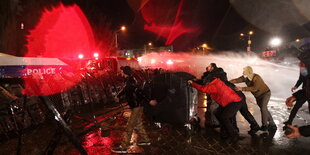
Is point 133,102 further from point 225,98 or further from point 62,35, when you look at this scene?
point 62,35

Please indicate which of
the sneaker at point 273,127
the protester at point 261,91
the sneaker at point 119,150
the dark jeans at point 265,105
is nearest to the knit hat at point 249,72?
the protester at point 261,91

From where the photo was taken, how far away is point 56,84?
829 centimetres

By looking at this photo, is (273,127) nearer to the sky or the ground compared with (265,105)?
nearer to the ground

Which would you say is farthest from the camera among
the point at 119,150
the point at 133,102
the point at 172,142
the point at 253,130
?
the point at 253,130

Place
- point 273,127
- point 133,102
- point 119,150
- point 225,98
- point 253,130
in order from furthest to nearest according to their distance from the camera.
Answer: point 273,127 < point 253,130 < point 225,98 < point 133,102 < point 119,150

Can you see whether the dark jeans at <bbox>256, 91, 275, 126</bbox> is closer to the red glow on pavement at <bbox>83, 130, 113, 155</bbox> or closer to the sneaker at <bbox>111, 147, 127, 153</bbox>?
the sneaker at <bbox>111, 147, 127, 153</bbox>

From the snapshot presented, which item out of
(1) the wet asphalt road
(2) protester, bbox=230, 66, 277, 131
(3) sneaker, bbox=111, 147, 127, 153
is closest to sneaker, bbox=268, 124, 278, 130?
(2) protester, bbox=230, 66, 277, 131

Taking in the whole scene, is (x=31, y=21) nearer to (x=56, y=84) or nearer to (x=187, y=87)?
(x=56, y=84)

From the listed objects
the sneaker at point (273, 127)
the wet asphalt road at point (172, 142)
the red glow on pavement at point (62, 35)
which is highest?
the red glow on pavement at point (62, 35)

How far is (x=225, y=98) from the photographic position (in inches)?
184

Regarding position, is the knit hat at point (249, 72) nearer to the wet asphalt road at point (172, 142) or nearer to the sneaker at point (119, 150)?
the wet asphalt road at point (172, 142)

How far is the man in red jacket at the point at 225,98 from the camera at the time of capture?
4.61 m

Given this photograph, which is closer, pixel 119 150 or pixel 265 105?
pixel 119 150

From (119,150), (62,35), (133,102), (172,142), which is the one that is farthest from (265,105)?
(62,35)
